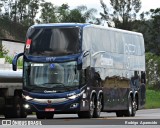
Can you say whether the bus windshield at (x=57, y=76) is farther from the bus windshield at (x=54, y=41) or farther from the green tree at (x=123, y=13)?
the green tree at (x=123, y=13)

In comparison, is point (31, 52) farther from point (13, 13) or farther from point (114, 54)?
point (13, 13)

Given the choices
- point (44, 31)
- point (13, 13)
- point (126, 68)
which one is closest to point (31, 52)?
point (44, 31)

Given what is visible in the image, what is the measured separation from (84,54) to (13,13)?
10523cm

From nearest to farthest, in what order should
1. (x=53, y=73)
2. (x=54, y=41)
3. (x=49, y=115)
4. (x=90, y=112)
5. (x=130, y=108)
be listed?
(x=53, y=73), (x=54, y=41), (x=90, y=112), (x=49, y=115), (x=130, y=108)

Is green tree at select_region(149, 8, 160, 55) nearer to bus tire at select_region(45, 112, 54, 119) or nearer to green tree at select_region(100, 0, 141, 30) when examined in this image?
green tree at select_region(100, 0, 141, 30)

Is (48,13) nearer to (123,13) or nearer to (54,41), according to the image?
(123,13)

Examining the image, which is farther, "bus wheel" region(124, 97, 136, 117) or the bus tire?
"bus wheel" region(124, 97, 136, 117)

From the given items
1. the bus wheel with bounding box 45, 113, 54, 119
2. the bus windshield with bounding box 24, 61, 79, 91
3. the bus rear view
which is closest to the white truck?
the bus wheel with bounding box 45, 113, 54, 119

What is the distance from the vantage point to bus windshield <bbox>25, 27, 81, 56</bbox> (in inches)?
1196

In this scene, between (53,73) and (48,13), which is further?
(48,13)

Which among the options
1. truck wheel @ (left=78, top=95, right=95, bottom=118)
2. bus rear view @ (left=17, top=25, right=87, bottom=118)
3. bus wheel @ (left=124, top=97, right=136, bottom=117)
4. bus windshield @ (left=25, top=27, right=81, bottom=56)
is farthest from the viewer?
bus wheel @ (left=124, top=97, right=136, bottom=117)

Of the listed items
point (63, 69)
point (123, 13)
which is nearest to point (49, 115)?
point (63, 69)

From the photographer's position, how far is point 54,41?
30.5 metres

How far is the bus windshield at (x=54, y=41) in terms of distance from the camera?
30375 millimetres
